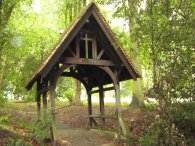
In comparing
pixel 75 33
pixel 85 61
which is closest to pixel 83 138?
pixel 85 61

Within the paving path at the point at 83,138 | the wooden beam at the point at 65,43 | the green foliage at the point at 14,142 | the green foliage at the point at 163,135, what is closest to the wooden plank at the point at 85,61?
the wooden beam at the point at 65,43

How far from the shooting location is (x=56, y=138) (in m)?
11.5

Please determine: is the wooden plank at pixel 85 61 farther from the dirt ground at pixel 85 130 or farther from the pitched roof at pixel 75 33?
the dirt ground at pixel 85 130

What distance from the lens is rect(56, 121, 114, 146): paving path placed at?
1237 cm

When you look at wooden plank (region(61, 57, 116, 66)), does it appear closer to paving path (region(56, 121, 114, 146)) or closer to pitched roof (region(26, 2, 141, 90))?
pitched roof (region(26, 2, 141, 90))

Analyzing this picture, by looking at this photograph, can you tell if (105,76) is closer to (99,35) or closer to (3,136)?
(99,35)

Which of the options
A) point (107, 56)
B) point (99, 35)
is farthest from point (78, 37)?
point (107, 56)

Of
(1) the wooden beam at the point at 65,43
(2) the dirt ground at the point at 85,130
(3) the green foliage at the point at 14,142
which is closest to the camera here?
(3) the green foliage at the point at 14,142

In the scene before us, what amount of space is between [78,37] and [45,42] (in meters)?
17.8

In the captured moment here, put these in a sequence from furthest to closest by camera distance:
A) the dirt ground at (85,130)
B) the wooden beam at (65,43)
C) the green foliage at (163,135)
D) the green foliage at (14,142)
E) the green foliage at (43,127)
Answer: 1. the dirt ground at (85,130)
2. the wooden beam at (65,43)
3. the green foliage at (14,142)
4. the green foliage at (43,127)
5. the green foliage at (163,135)

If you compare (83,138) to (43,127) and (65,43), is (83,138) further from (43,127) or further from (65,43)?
(65,43)

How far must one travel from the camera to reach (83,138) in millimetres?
13336

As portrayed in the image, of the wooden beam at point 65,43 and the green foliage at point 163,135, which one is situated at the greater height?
the wooden beam at point 65,43

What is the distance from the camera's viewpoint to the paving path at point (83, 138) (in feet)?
40.6
